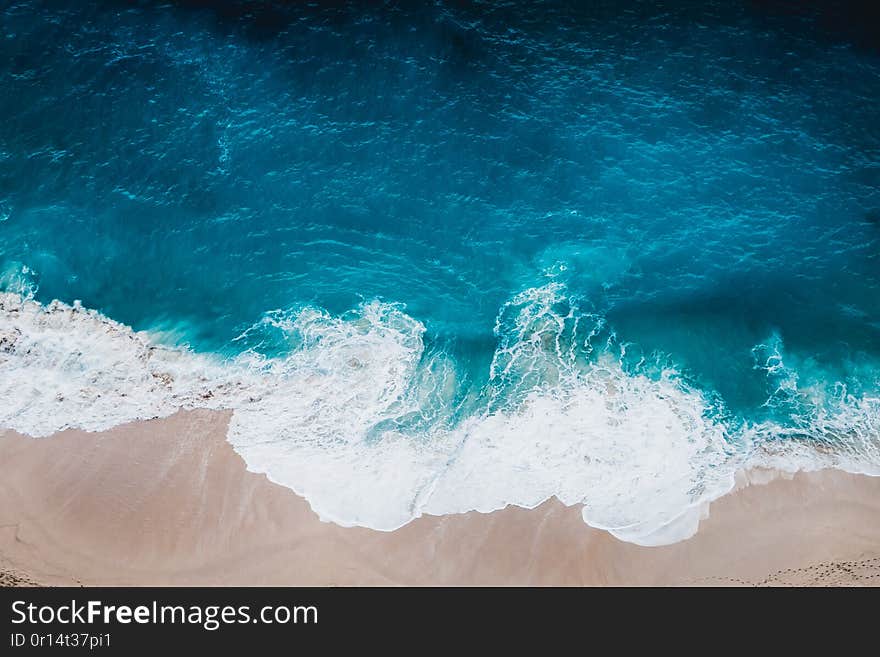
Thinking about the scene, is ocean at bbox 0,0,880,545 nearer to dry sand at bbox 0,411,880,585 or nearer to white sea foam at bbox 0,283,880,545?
white sea foam at bbox 0,283,880,545

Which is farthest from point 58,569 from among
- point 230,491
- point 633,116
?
point 633,116

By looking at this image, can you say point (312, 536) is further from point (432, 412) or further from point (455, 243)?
point (455, 243)

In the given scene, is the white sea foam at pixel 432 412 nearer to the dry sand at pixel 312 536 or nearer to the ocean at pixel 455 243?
the ocean at pixel 455 243

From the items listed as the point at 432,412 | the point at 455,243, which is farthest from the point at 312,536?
the point at 455,243

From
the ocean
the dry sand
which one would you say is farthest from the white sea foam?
the dry sand

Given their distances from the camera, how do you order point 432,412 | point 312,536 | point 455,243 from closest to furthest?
point 312,536 < point 432,412 < point 455,243
